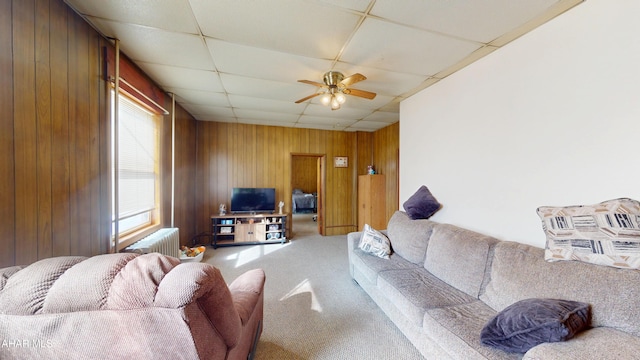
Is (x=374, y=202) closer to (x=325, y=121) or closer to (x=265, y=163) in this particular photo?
(x=325, y=121)

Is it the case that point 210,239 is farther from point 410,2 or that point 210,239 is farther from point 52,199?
point 410,2

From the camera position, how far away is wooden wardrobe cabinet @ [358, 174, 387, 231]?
4785 mm

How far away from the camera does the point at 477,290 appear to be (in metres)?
1.72

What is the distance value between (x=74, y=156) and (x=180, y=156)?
2108 millimetres

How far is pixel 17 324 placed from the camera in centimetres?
71

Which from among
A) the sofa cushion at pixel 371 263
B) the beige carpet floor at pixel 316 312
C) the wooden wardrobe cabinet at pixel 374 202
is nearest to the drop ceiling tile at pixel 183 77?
the beige carpet floor at pixel 316 312

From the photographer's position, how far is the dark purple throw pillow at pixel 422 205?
2.65 meters

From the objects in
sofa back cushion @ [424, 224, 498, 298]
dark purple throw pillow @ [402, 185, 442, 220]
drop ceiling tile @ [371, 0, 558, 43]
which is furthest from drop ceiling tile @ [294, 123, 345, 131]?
sofa back cushion @ [424, 224, 498, 298]

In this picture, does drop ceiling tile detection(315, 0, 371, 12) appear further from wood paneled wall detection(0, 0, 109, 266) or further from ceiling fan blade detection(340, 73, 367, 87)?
wood paneled wall detection(0, 0, 109, 266)

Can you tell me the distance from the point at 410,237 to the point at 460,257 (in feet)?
2.02

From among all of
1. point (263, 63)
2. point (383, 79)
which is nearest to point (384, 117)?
point (383, 79)

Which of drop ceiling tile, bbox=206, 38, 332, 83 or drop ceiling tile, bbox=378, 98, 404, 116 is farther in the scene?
drop ceiling tile, bbox=378, 98, 404, 116

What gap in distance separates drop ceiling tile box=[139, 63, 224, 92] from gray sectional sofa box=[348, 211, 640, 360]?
9.42 ft

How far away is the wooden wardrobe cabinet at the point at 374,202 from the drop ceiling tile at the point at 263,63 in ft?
9.28
